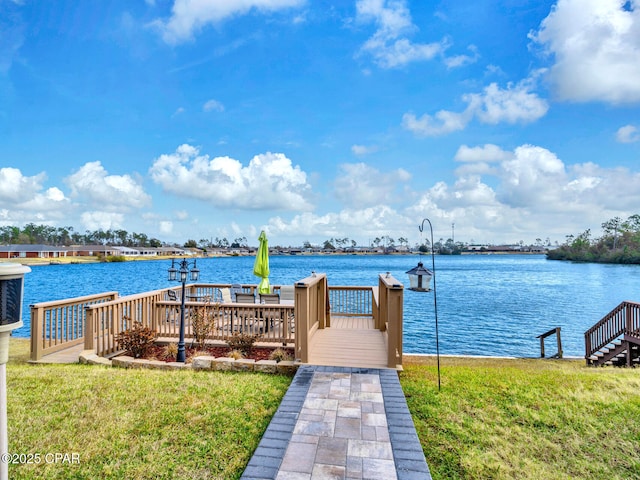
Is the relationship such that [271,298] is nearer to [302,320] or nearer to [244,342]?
[244,342]

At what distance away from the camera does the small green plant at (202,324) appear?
677cm

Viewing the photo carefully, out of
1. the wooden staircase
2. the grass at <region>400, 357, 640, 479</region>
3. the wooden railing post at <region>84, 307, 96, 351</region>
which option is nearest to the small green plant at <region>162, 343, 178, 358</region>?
the wooden railing post at <region>84, 307, 96, 351</region>

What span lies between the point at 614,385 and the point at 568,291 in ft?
95.1

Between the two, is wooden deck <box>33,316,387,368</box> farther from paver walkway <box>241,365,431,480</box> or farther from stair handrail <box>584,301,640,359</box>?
stair handrail <box>584,301,640,359</box>

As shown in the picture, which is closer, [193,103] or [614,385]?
[614,385]

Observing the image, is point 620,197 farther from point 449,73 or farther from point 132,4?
point 132,4

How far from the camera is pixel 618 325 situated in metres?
9.62

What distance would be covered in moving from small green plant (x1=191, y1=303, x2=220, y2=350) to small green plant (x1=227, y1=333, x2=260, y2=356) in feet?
1.95

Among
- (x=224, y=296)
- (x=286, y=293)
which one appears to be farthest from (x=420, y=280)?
(x=224, y=296)

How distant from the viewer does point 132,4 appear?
11.6m

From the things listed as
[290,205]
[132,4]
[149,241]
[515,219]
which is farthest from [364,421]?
[149,241]

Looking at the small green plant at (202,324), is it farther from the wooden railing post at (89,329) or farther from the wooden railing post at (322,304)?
the wooden railing post at (322,304)

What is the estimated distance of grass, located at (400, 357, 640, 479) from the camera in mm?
3027

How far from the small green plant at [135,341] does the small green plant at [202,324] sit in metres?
0.86
